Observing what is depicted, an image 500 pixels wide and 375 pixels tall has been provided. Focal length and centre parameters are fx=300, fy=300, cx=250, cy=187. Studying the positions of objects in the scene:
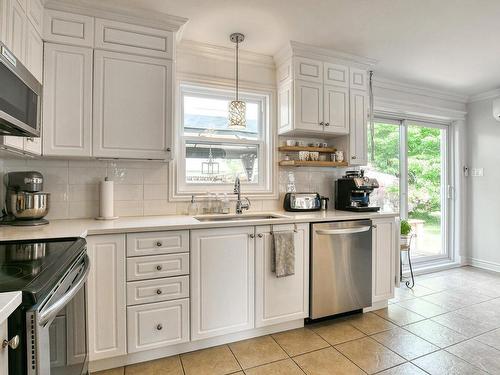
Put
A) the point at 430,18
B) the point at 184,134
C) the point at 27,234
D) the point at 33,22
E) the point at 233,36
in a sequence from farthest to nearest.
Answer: the point at 184,134, the point at 233,36, the point at 430,18, the point at 33,22, the point at 27,234

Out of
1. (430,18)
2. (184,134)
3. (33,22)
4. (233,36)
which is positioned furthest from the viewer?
(184,134)

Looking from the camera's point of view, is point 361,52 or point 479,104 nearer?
point 361,52

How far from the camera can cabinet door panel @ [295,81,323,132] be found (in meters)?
2.80

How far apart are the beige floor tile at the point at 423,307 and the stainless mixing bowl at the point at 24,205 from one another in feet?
10.5

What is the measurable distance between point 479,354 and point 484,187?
294cm

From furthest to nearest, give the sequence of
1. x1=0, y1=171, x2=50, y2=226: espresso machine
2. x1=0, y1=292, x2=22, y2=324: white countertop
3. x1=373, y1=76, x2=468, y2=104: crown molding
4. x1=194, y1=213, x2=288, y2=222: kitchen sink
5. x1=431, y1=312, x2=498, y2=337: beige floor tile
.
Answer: x1=373, y1=76, x2=468, y2=104: crown molding → x1=194, y1=213, x2=288, y2=222: kitchen sink → x1=431, y1=312, x2=498, y2=337: beige floor tile → x1=0, y1=171, x2=50, y2=226: espresso machine → x1=0, y1=292, x2=22, y2=324: white countertop

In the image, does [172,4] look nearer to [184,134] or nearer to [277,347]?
[184,134]

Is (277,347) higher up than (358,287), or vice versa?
(358,287)

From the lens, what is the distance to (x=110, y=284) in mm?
1881

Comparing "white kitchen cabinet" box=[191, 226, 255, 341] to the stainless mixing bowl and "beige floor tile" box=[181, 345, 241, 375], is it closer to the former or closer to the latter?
"beige floor tile" box=[181, 345, 241, 375]

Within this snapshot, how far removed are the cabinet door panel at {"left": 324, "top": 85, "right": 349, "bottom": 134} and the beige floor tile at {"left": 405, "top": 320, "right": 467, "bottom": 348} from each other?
6.07 feet

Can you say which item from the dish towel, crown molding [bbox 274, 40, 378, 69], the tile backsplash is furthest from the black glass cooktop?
crown molding [bbox 274, 40, 378, 69]

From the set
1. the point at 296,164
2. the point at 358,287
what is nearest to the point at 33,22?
the point at 296,164

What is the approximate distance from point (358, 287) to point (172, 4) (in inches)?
107
